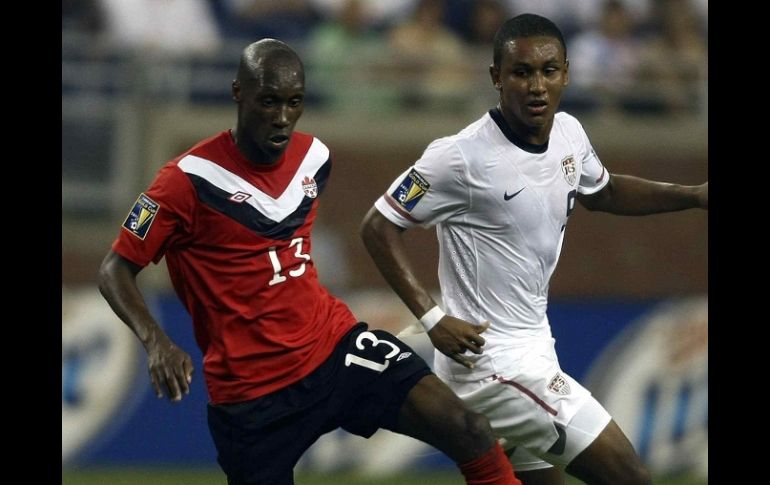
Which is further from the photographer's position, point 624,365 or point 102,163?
point 102,163

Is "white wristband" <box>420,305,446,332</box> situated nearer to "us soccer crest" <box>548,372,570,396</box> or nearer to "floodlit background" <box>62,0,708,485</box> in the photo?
"us soccer crest" <box>548,372,570,396</box>

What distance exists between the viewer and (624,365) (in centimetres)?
1037

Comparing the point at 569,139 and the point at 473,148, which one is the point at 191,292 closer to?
the point at 473,148

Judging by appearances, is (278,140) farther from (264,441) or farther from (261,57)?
(264,441)

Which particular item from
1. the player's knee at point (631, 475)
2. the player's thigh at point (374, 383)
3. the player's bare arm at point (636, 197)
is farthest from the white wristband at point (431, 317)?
the player's bare arm at point (636, 197)

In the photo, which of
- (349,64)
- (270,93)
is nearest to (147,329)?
(270,93)

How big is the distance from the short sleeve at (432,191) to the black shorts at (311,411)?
0.58 metres

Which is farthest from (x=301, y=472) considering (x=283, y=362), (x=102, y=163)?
(x=283, y=362)

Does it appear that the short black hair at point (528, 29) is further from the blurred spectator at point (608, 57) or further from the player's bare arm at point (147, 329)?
the blurred spectator at point (608, 57)

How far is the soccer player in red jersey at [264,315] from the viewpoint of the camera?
561cm

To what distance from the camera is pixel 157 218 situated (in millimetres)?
5582

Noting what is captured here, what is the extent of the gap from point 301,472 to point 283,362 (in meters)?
4.45

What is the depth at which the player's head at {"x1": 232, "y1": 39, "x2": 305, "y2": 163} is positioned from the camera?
566cm

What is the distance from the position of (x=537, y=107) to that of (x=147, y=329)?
1887mm
